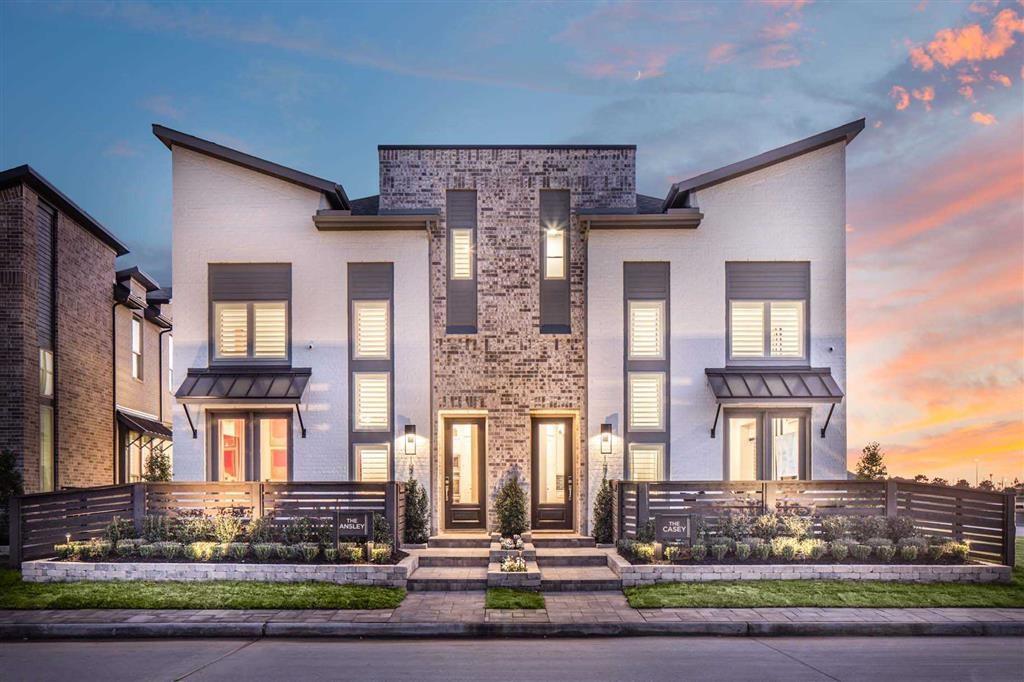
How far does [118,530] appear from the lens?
42.3ft

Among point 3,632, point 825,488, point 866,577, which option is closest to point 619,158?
point 825,488

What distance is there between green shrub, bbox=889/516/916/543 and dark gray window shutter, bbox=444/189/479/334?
31.0ft

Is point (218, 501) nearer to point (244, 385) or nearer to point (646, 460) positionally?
point (244, 385)

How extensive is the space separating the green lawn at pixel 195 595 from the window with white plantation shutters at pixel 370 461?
4219 mm

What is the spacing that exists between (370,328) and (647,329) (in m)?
6.44

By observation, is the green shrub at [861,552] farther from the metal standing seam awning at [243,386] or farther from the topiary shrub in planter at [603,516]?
the metal standing seam awning at [243,386]

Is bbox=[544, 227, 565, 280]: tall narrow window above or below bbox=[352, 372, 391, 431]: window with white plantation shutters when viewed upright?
above

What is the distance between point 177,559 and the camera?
12258mm

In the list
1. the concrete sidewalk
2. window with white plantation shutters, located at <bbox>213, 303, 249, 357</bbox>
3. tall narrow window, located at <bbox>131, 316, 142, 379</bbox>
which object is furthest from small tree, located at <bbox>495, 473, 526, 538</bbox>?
tall narrow window, located at <bbox>131, 316, 142, 379</bbox>

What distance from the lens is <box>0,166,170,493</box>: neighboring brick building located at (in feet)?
53.9

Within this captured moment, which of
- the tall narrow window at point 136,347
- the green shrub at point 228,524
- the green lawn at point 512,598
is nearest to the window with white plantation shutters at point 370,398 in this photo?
the green shrub at point 228,524

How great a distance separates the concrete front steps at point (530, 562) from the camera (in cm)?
1191

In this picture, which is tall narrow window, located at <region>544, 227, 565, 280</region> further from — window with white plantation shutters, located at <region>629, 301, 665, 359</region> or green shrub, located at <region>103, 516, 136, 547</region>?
green shrub, located at <region>103, 516, 136, 547</region>

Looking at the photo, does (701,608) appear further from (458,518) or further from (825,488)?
(458,518)
